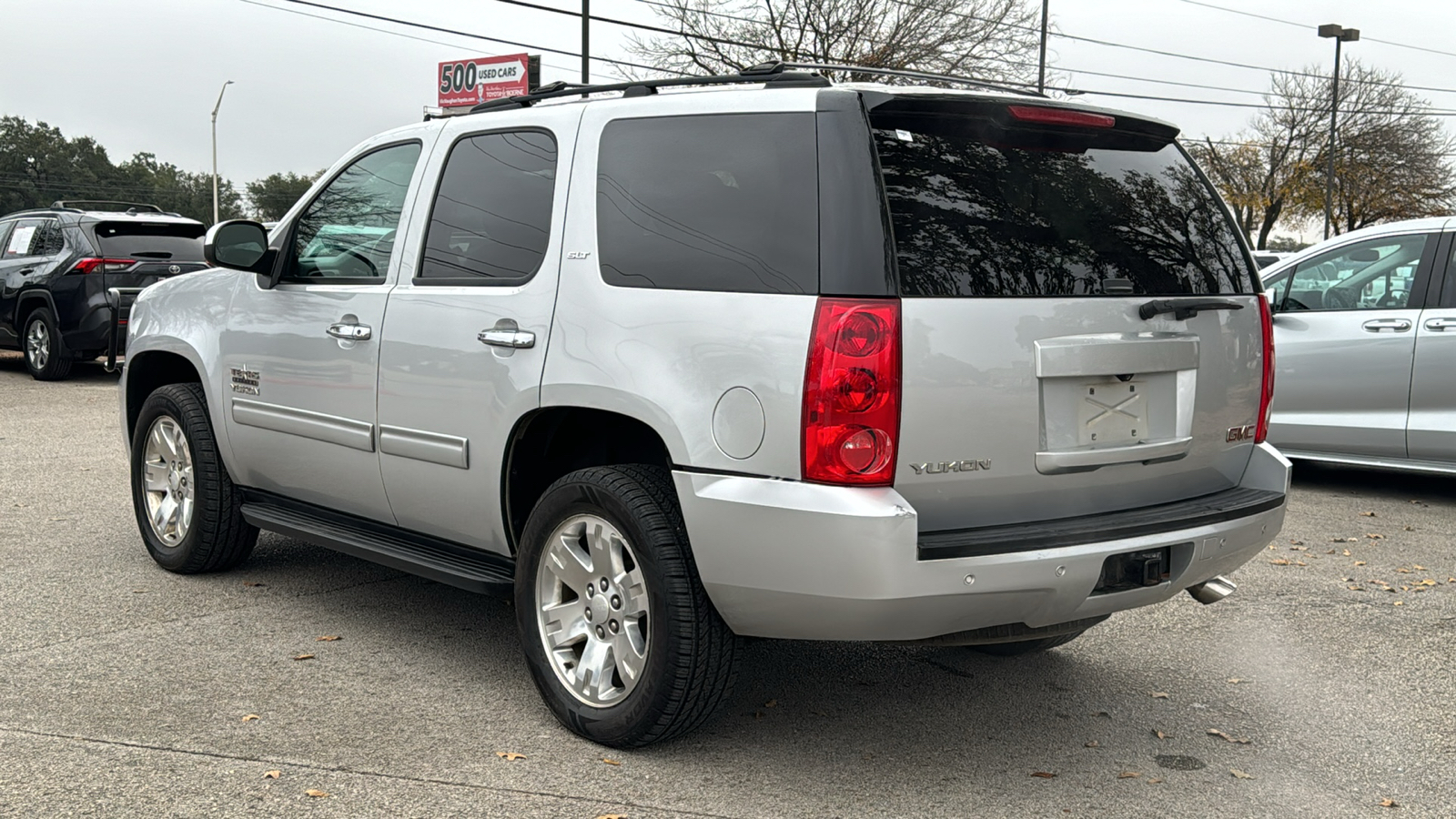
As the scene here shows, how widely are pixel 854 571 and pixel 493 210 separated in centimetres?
186

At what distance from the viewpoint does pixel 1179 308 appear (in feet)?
12.2

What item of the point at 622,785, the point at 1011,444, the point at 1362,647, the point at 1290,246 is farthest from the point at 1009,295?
the point at 1290,246

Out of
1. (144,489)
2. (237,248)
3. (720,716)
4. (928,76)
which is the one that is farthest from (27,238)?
(928,76)

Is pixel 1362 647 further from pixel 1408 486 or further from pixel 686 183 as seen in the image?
pixel 1408 486

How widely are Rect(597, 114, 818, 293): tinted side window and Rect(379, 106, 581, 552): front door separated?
0.78 ft

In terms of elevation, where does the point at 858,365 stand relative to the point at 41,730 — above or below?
above

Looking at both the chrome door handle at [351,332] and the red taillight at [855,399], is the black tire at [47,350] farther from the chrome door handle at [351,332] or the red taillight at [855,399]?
the red taillight at [855,399]

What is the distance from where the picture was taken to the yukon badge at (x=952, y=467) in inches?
130

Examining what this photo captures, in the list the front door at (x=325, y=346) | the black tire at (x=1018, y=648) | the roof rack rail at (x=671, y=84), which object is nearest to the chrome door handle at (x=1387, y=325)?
the black tire at (x=1018, y=648)

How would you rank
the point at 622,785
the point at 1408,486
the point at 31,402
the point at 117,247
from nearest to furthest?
the point at 622,785, the point at 1408,486, the point at 31,402, the point at 117,247

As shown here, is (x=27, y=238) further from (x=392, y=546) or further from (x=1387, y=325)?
(x=1387, y=325)

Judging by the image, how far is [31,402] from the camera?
40.9 ft

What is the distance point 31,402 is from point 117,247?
2377 mm

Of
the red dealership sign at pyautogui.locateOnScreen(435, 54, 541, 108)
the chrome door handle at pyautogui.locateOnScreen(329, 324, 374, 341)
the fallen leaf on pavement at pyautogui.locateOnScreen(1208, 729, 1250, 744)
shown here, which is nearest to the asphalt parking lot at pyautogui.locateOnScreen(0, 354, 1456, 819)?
the fallen leaf on pavement at pyautogui.locateOnScreen(1208, 729, 1250, 744)
